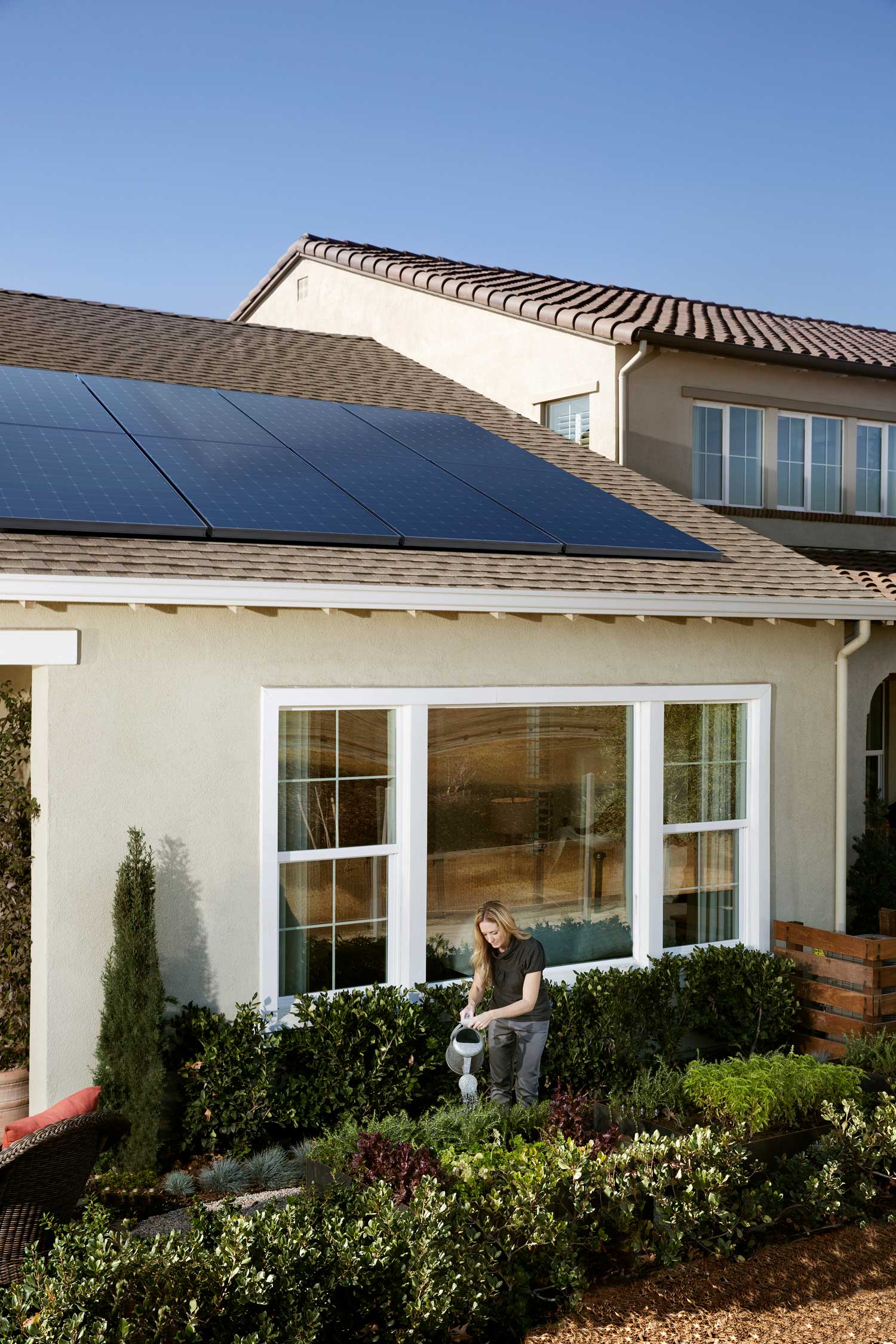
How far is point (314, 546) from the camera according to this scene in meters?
8.57

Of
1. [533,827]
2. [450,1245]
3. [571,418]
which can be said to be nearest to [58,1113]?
[450,1245]

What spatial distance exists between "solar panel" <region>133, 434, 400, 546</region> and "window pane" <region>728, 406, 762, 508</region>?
273 inches

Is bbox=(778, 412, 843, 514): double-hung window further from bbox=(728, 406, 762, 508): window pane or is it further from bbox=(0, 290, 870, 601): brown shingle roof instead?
bbox=(0, 290, 870, 601): brown shingle roof

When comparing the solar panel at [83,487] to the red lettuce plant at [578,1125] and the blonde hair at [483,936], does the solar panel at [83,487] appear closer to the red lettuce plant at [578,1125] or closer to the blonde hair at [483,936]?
the blonde hair at [483,936]

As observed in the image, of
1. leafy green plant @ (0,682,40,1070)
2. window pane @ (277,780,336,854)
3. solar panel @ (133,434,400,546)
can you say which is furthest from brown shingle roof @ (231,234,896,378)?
leafy green plant @ (0,682,40,1070)

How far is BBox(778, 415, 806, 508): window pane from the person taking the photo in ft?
50.4

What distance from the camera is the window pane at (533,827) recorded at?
9344 millimetres

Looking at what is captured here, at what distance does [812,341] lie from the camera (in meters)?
16.6

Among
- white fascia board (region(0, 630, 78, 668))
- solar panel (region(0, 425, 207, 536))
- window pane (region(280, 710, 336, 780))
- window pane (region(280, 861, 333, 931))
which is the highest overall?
solar panel (region(0, 425, 207, 536))

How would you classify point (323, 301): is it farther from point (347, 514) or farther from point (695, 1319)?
point (695, 1319)

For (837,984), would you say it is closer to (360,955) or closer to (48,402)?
(360,955)

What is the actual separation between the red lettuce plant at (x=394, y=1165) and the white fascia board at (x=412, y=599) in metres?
3.43

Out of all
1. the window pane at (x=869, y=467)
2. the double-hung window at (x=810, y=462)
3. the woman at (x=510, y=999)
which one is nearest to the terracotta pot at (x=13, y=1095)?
the woman at (x=510, y=999)

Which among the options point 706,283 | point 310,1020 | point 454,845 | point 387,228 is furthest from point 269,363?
point 706,283
